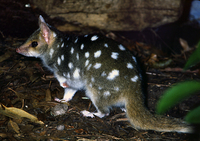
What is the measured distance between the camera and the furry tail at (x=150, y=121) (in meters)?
2.72

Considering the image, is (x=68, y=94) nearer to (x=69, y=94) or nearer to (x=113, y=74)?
(x=69, y=94)

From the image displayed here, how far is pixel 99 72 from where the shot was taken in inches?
124

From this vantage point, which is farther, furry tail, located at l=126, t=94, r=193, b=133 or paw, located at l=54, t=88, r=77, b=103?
paw, located at l=54, t=88, r=77, b=103

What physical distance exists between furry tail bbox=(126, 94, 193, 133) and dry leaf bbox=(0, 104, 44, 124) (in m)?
1.31

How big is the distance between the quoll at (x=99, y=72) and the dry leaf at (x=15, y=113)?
767 mm

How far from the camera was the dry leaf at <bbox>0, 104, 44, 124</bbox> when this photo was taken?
10.2ft

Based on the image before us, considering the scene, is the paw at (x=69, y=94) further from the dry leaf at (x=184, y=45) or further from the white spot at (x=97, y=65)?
the dry leaf at (x=184, y=45)

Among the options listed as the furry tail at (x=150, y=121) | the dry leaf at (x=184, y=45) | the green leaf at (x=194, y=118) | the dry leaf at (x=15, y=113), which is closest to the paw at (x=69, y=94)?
the dry leaf at (x=15, y=113)

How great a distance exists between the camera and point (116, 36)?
557cm

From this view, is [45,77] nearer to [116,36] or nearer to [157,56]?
[116,36]

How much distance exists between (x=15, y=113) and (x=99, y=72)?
1.37 meters

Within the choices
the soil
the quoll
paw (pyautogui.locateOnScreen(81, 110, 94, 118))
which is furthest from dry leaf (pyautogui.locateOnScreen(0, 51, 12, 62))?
paw (pyautogui.locateOnScreen(81, 110, 94, 118))

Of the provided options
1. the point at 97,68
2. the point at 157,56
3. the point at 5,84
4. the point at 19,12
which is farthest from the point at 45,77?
the point at 157,56

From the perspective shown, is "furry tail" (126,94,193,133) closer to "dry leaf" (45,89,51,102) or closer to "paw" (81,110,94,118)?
"paw" (81,110,94,118)
